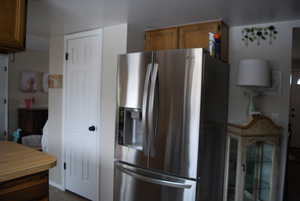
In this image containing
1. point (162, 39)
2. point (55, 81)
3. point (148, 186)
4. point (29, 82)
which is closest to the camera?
point (148, 186)

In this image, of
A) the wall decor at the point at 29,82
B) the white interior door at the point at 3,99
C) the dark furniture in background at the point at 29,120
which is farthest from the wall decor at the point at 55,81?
the wall decor at the point at 29,82

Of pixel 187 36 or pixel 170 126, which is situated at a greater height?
pixel 187 36

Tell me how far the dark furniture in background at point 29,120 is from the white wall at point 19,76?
0.20 meters

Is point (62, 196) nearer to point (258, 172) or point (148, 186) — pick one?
point (148, 186)

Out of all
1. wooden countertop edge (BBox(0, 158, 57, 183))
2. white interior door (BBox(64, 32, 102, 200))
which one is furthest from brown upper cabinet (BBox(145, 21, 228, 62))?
wooden countertop edge (BBox(0, 158, 57, 183))

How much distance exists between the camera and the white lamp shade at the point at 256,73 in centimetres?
212

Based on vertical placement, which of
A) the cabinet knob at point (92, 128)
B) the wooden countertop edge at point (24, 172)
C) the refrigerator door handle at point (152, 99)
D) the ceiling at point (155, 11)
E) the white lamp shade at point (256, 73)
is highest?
the ceiling at point (155, 11)

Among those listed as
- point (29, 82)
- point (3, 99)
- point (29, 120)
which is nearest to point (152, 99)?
point (3, 99)

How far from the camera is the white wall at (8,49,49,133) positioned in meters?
5.23

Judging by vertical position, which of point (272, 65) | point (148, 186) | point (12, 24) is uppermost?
point (12, 24)

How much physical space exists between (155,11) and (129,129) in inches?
45.6

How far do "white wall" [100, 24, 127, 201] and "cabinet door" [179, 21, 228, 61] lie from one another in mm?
749

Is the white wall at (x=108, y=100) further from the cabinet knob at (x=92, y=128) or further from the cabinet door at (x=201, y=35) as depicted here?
the cabinet door at (x=201, y=35)

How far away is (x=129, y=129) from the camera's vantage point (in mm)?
2162
